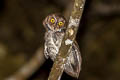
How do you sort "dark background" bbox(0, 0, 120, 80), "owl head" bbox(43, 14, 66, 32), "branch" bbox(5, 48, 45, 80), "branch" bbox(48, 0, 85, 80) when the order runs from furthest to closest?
1. "dark background" bbox(0, 0, 120, 80)
2. "branch" bbox(5, 48, 45, 80)
3. "owl head" bbox(43, 14, 66, 32)
4. "branch" bbox(48, 0, 85, 80)

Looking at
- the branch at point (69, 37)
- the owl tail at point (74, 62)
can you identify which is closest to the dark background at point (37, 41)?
the owl tail at point (74, 62)

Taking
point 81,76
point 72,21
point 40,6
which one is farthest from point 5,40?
point 72,21

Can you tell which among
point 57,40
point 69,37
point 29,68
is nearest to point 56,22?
point 57,40

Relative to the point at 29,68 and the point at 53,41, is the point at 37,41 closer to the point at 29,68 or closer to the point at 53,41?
the point at 29,68

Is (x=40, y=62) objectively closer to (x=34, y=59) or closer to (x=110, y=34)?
(x=34, y=59)

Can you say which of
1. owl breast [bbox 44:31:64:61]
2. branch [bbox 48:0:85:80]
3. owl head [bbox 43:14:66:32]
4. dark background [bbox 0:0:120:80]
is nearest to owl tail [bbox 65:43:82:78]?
owl breast [bbox 44:31:64:61]

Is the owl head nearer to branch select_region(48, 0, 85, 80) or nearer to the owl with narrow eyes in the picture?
the owl with narrow eyes
